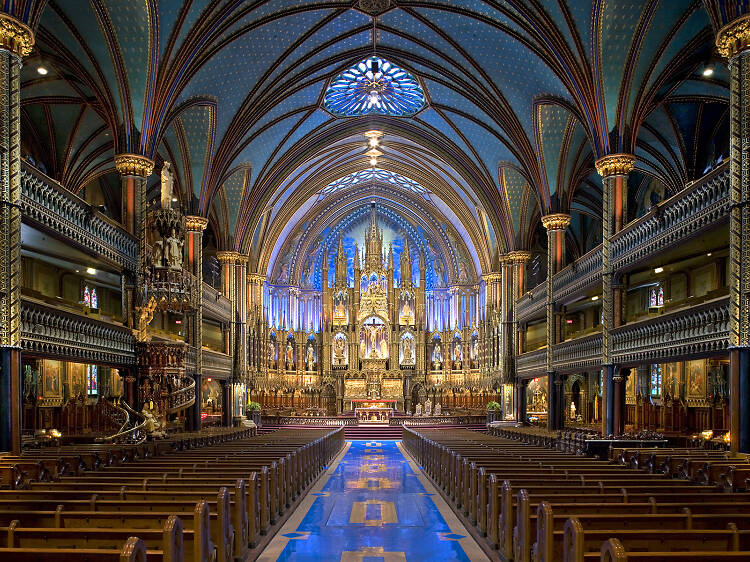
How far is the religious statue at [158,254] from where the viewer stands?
19.0 metres

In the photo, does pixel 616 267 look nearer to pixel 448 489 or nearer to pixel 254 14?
pixel 448 489

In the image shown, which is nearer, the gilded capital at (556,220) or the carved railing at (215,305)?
the gilded capital at (556,220)

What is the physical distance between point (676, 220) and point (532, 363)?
49.1ft

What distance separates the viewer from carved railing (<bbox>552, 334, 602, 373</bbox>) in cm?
2292

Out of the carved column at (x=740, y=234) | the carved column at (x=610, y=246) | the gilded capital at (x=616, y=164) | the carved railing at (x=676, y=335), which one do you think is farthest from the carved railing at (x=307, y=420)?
the carved column at (x=740, y=234)

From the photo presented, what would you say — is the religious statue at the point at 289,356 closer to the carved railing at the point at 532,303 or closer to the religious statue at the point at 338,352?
the religious statue at the point at 338,352

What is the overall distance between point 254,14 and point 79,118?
808 cm

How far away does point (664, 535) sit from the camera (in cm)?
558

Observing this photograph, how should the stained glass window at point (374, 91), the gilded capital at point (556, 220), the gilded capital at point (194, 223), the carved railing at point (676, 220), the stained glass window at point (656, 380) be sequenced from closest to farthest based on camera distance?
the carved railing at point (676, 220), the gilded capital at point (556, 220), the gilded capital at point (194, 223), the stained glass window at point (656, 380), the stained glass window at point (374, 91)

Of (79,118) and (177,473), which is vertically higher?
(79,118)

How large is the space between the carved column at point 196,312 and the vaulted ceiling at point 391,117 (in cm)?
74

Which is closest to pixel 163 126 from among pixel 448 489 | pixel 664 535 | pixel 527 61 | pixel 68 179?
pixel 68 179

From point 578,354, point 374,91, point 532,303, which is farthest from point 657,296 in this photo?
point 374,91

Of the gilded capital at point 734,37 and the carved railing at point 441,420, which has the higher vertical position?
the gilded capital at point 734,37
